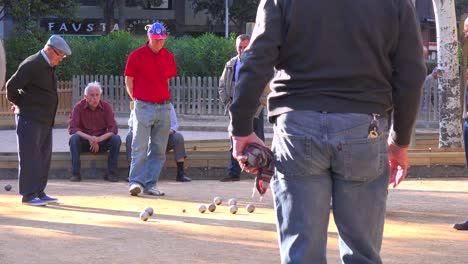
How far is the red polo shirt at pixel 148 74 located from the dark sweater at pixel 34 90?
1122 millimetres

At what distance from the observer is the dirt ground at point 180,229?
24.1 ft

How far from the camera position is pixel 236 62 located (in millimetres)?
12203

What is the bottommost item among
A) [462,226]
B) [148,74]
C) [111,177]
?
[111,177]

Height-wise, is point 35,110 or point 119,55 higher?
point 35,110

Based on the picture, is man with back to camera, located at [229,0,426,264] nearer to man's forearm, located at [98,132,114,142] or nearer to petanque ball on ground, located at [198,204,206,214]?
petanque ball on ground, located at [198,204,206,214]

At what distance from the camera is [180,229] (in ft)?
28.2

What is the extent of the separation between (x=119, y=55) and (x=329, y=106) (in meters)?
24.9

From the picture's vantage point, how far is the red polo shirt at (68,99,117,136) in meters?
13.2

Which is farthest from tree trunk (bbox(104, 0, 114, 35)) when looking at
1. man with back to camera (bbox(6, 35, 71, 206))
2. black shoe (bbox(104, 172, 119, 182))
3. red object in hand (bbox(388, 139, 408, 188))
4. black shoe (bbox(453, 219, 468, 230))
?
red object in hand (bbox(388, 139, 408, 188))

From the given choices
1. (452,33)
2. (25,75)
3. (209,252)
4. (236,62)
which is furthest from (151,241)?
(452,33)

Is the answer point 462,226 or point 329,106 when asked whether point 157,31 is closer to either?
point 462,226

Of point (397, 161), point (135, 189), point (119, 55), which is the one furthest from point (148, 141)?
point (119, 55)

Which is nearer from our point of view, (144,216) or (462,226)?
(462,226)

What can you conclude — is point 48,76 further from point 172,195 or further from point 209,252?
point 209,252
